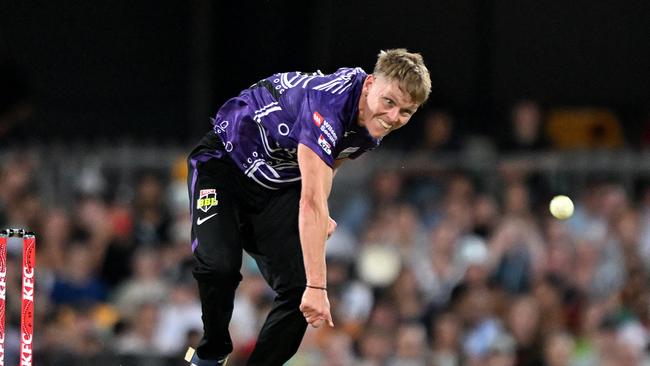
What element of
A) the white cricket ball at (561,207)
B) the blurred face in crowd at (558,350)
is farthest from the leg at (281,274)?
the blurred face in crowd at (558,350)

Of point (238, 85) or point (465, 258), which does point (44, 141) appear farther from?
point (465, 258)

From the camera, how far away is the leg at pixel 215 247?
7328mm

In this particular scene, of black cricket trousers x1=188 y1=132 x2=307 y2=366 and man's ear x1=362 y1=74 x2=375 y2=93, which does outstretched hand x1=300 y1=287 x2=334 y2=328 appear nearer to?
black cricket trousers x1=188 y1=132 x2=307 y2=366

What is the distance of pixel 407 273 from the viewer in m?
12.0

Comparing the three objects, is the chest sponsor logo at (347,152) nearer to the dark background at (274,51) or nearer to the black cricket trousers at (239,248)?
the black cricket trousers at (239,248)

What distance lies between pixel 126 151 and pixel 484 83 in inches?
209

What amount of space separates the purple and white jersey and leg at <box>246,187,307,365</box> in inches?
7.1

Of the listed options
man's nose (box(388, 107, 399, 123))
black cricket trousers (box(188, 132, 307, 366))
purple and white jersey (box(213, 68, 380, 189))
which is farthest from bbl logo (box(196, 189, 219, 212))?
man's nose (box(388, 107, 399, 123))

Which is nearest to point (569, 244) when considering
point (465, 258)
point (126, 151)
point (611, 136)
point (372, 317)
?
point (465, 258)

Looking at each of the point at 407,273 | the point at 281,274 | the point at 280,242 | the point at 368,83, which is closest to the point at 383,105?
the point at 368,83

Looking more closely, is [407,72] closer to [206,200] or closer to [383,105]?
[383,105]

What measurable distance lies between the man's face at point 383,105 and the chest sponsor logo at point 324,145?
1.19 feet

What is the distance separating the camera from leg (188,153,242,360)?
733 centimetres

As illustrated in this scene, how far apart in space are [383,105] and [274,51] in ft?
31.5
